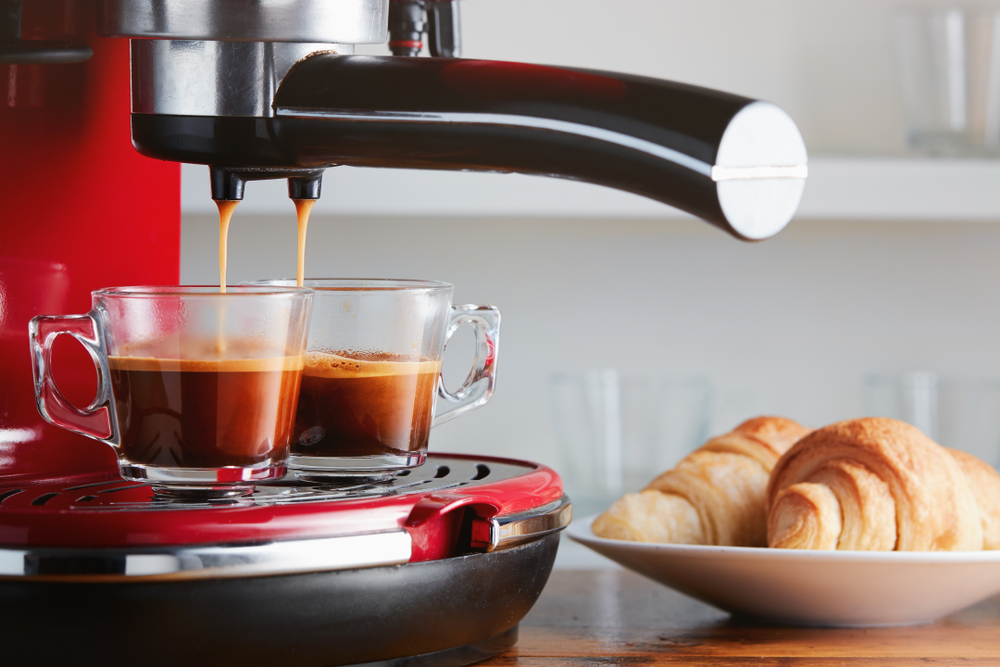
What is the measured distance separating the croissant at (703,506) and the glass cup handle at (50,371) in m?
0.32

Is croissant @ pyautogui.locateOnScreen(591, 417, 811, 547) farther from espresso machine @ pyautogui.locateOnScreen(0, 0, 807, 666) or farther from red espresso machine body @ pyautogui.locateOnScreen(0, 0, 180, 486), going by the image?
red espresso machine body @ pyautogui.locateOnScreen(0, 0, 180, 486)

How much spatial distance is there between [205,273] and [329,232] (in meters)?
0.14

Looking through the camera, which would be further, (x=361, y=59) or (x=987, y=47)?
(x=987, y=47)

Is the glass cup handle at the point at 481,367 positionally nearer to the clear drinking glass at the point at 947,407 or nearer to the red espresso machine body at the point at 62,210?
the red espresso machine body at the point at 62,210

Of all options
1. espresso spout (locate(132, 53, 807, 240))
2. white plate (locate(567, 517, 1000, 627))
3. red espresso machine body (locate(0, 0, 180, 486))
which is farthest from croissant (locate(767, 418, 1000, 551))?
red espresso machine body (locate(0, 0, 180, 486))

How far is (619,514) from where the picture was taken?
702 millimetres

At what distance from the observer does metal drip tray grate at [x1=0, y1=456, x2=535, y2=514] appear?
47cm

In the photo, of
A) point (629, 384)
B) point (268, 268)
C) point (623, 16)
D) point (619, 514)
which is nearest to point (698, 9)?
point (623, 16)

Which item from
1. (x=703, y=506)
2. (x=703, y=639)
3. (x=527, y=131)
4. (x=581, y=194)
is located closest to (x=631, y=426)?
(x=581, y=194)

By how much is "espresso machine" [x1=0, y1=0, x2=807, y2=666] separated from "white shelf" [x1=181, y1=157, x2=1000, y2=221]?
375 millimetres

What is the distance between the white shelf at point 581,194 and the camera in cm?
96

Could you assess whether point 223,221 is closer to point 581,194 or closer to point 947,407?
point 581,194

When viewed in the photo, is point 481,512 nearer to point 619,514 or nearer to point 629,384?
point 619,514

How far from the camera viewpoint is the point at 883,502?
64cm
